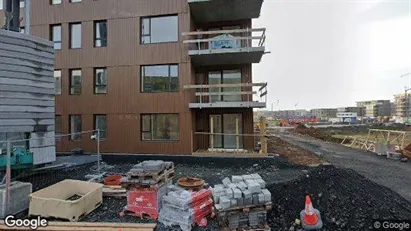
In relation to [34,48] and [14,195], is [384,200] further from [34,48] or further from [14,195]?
[34,48]

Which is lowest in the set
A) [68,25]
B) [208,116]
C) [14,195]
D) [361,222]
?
[361,222]

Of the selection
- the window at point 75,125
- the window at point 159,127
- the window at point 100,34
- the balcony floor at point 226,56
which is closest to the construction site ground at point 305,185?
the window at point 159,127

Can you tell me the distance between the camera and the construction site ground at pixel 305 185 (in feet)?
23.2

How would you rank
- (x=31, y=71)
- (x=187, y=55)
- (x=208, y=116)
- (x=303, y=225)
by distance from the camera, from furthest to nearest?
(x=208, y=116), (x=187, y=55), (x=31, y=71), (x=303, y=225)

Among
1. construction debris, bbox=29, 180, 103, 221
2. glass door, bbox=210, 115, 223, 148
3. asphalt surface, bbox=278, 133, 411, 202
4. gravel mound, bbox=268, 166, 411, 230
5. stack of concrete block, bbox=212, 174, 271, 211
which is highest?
glass door, bbox=210, 115, 223, 148

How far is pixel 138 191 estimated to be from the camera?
730 centimetres

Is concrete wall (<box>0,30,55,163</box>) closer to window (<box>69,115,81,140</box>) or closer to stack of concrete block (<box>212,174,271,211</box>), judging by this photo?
window (<box>69,115,81,140</box>)

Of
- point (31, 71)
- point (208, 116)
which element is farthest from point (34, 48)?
point (208, 116)

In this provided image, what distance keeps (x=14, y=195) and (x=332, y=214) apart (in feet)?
29.3

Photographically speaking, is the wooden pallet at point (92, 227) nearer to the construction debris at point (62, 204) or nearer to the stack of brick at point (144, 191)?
the construction debris at point (62, 204)

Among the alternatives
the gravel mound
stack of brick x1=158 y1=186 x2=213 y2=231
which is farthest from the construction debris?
the gravel mound

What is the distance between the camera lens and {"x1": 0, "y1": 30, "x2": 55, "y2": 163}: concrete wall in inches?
407

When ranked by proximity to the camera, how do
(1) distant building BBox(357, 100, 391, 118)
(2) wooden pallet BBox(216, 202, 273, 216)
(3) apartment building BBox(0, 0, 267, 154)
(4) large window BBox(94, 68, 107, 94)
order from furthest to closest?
(1) distant building BBox(357, 100, 391, 118)
(4) large window BBox(94, 68, 107, 94)
(3) apartment building BBox(0, 0, 267, 154)
(2) wooden pallet BBox(216, 202, 273, 216)

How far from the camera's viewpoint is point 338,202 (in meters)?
7.79
